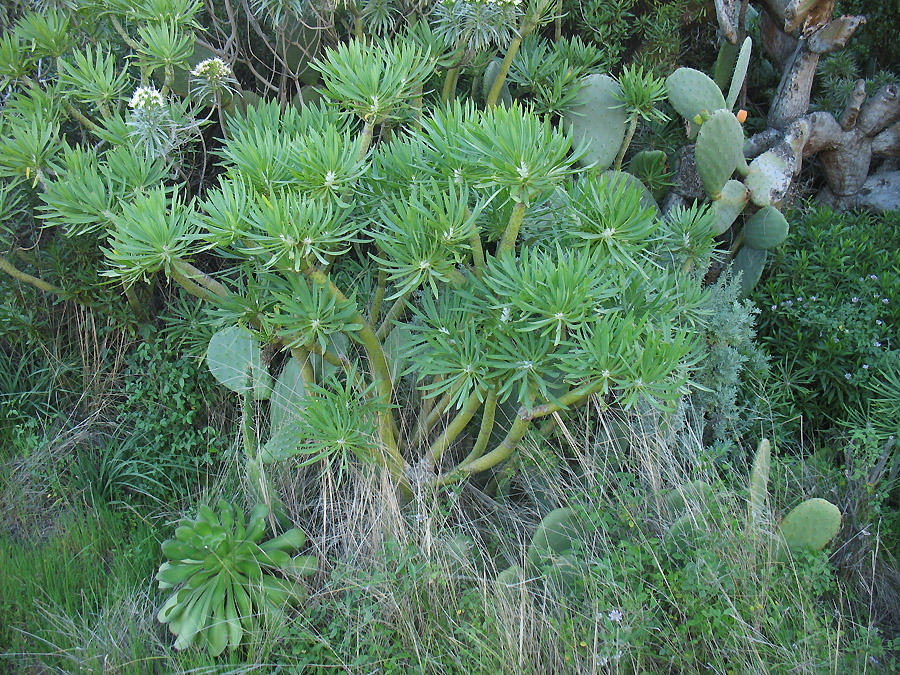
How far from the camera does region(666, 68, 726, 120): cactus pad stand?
3248mm

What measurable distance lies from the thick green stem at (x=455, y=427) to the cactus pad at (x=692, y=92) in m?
1.83

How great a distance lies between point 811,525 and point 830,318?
1.21 m

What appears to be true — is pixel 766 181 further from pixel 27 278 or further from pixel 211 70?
pixel 27 278

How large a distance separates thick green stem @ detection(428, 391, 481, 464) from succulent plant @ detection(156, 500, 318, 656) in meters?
0.55

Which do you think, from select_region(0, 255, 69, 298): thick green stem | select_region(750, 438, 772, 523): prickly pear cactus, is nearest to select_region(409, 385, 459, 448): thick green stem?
select_region(750, 438, 772, 523): prickly pear cactus

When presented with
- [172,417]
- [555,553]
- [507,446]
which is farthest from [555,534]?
[172,417]

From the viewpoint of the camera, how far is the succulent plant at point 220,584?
2.11 metres

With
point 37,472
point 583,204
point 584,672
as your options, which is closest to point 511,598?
point 584,672

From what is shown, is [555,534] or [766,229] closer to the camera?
[555,534]

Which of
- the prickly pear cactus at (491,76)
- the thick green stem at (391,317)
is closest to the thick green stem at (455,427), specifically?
the thick green stem at (391,317)

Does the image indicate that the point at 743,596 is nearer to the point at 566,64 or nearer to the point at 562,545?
the point at 562,545

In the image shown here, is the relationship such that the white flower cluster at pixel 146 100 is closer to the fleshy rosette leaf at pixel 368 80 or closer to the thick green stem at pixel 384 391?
the fleshy rosette leaf at pixel 368 80

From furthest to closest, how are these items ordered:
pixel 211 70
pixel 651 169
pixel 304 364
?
pixel 651 169
pixel 211 70
pixel 304 364

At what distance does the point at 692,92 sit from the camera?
128 inches
